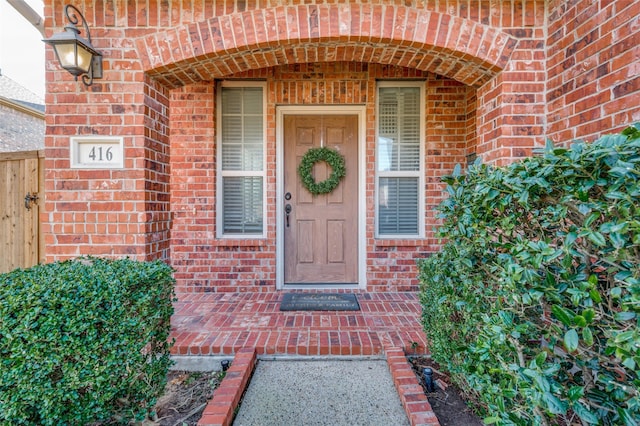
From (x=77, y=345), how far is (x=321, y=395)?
53.7 inches

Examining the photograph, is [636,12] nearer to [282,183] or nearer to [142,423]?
[282,183]

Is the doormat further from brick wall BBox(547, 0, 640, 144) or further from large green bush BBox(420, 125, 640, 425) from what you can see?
brick wall BBox(547, 0, 640, 144)

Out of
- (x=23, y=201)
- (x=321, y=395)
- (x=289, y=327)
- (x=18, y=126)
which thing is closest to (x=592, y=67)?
(x=321, y=395)

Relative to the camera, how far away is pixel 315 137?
12.9 feet

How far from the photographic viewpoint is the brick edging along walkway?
173 cm

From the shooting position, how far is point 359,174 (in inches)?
154

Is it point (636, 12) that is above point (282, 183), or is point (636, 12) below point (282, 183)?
above

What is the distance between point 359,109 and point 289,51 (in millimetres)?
1453

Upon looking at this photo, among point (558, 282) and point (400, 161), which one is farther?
point (400, 161)

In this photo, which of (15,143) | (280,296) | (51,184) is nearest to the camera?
(51,184)

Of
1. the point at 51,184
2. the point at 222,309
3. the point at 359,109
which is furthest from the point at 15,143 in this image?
the point at 359,109

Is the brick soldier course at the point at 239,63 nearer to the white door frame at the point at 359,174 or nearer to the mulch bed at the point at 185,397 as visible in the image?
the mulch bed at the point at 185,397

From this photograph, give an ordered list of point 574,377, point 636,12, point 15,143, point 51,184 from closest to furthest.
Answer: point 574,377
point 636,12
point 51,184
point 15,143

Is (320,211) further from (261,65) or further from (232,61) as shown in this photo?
(232,61)
